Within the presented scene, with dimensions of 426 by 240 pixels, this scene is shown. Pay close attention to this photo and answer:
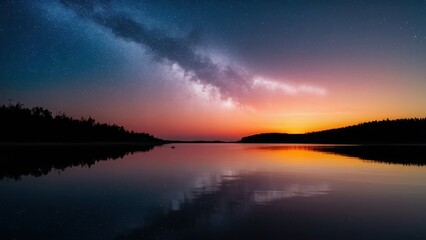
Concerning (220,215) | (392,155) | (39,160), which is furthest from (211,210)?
(392,155)

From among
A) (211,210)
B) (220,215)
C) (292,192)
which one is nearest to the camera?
(220,215)

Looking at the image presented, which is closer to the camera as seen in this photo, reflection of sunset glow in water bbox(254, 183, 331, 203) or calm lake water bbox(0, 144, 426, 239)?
calm lake water bbox(0, 144, 426, 239)

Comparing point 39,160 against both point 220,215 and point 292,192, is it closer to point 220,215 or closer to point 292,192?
point 292,192

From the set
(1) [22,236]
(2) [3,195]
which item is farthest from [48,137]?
(1) [22,236]

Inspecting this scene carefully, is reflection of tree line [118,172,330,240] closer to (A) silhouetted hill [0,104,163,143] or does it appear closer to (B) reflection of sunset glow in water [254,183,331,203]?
(B) reflection of sunset glow in water [254,183,331,203]

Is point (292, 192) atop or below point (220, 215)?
atop

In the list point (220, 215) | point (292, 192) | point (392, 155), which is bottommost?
point (220, 215)

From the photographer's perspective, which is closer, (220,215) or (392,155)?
(220,215)

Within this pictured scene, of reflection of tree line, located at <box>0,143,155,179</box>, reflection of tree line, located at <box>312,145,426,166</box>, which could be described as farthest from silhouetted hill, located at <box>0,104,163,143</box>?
reflection of tree line, located at <box>312,145,426,166</box>

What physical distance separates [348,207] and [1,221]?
14.9 m

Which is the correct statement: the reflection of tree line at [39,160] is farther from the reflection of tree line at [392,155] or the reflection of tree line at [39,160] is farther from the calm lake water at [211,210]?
the reflection of tree line at [392,155]

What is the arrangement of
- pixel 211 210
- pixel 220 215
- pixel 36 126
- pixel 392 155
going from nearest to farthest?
1. pixel 220 215
2. pixel 211 210
3. pixel 392 155
4. pixel 36 126

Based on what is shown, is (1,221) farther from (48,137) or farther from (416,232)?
(48,137)

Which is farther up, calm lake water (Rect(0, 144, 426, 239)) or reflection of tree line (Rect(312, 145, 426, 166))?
reflection of tree line (Rect(312, 145, 426, 166))
